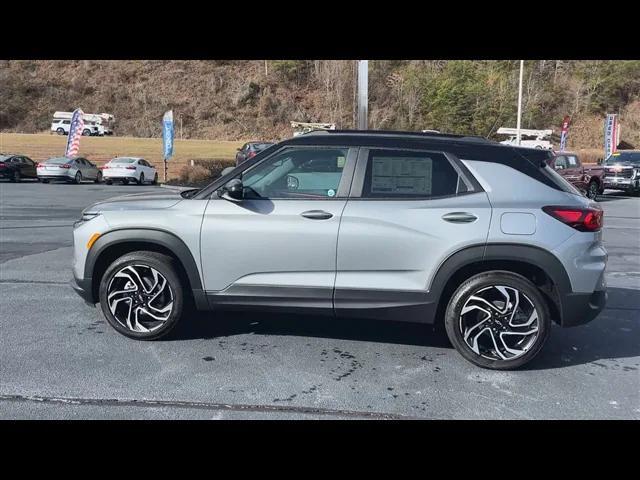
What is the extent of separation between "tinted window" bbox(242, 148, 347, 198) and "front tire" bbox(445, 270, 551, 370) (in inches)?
55.6

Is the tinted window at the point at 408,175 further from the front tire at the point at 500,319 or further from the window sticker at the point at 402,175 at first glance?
the front tire at the point at 500,319

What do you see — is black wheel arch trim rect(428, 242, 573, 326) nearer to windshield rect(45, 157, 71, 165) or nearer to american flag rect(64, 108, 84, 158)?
windshield rect(45, 157, 71, 165)

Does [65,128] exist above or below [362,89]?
above

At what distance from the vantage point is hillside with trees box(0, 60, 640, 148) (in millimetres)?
54812

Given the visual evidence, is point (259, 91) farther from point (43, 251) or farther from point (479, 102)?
point (43, 251)

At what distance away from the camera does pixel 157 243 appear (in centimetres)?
447

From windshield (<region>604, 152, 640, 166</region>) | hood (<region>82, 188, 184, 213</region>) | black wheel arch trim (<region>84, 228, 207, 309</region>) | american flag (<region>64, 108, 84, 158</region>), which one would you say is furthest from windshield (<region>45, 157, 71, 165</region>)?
windshield (<region>604, 152, 640, 166</region>)

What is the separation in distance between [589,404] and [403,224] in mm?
1815

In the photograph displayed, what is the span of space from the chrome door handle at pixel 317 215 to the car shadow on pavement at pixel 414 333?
1122mm

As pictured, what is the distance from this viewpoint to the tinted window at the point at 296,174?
439 centimetres

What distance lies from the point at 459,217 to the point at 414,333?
4.65 ft

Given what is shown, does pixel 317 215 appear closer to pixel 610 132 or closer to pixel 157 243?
pixel 157 243

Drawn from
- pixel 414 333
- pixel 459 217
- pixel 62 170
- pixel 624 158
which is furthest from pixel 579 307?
pixel 62 170

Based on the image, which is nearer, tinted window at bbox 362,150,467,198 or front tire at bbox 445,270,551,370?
front tire at bbox 445,270,551,370
